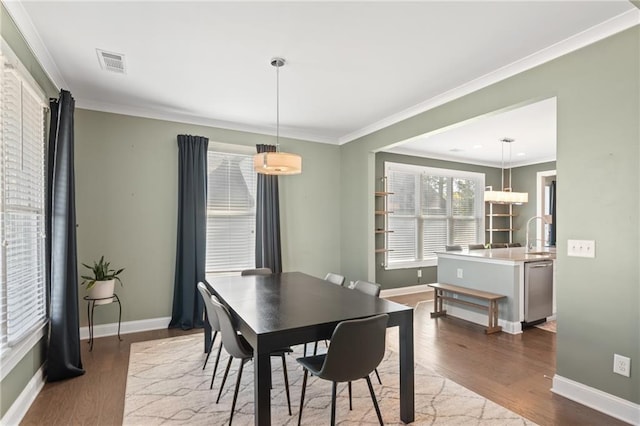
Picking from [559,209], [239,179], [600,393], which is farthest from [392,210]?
[600,393]

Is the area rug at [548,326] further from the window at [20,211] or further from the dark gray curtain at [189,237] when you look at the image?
the window at [20,211]

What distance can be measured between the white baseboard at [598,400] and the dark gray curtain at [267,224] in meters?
3.36

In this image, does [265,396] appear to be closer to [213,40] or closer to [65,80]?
[213,40]

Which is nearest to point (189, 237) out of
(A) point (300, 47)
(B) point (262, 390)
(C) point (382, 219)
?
(A) point (300, 47)

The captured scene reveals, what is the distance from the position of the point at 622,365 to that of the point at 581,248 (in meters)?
0.80

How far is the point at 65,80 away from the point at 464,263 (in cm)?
506

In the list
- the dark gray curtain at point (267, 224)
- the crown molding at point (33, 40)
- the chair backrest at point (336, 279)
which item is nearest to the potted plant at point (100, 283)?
the dark gray curtain at point (267, 224)

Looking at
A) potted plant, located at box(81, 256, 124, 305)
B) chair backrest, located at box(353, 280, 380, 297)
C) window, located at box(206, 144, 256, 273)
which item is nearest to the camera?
chair backrest, located at box(353, 280, 380, 297)

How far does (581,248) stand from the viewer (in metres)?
2.55

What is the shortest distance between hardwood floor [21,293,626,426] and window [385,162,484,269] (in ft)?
7.30

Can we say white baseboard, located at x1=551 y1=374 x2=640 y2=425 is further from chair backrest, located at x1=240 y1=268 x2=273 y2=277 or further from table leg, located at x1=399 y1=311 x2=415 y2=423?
chair backrest, located at x1=240 y1=268 x2=273 y2=277

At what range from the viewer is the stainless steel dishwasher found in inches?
166

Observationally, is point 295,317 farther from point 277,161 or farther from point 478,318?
point 478,318

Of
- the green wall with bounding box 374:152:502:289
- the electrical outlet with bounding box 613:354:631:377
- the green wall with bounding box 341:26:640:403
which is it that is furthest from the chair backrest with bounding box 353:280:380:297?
the green wall with bounding box 374:152:502:289
